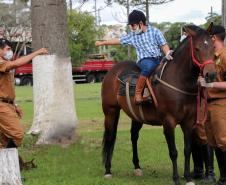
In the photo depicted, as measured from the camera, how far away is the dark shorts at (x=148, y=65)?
839cm

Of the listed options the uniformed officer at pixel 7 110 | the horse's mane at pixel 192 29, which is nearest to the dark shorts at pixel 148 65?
the horse's mane at pixel 192 29

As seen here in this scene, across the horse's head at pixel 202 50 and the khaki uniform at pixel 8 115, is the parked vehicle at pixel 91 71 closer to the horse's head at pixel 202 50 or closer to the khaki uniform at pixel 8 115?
the khaki uniform at pixel 8 115

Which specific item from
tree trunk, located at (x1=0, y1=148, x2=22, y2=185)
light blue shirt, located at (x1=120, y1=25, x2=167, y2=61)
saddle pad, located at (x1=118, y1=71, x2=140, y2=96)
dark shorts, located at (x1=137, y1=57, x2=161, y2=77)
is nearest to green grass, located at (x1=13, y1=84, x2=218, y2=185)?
saddle pad, located at (x1=118, y1=71, x2=140, y2=96)

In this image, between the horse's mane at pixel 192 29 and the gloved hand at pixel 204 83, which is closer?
the gloved hand at pixel 204 83

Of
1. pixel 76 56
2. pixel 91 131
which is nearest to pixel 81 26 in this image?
pixel 76 56

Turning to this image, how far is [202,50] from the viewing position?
7.12m

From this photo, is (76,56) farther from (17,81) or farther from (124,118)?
(124,118)

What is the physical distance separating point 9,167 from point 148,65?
10.0 ft

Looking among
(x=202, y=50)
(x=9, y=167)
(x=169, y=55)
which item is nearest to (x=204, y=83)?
(x=202, y=50)

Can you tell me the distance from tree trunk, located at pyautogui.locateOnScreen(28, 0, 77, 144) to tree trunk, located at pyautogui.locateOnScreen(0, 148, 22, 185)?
5115mm

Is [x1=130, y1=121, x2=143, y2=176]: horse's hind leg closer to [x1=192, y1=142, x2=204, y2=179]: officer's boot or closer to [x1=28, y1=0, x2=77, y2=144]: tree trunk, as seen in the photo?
[x1=192, y1=142, x2=204, y2=179]: officer's boot

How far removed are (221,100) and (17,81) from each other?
42719 millimetres

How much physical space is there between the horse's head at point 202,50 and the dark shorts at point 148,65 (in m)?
1.06

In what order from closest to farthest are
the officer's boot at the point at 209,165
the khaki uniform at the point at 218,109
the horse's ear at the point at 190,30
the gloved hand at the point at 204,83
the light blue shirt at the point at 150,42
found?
the gloved hand at the point at 204,83
the khaki uniform at the point at 218,109
the horse's ear at the point at 190,30
the officer's boot at the point at 209,165
the light blue shirt at the point at 150,42
